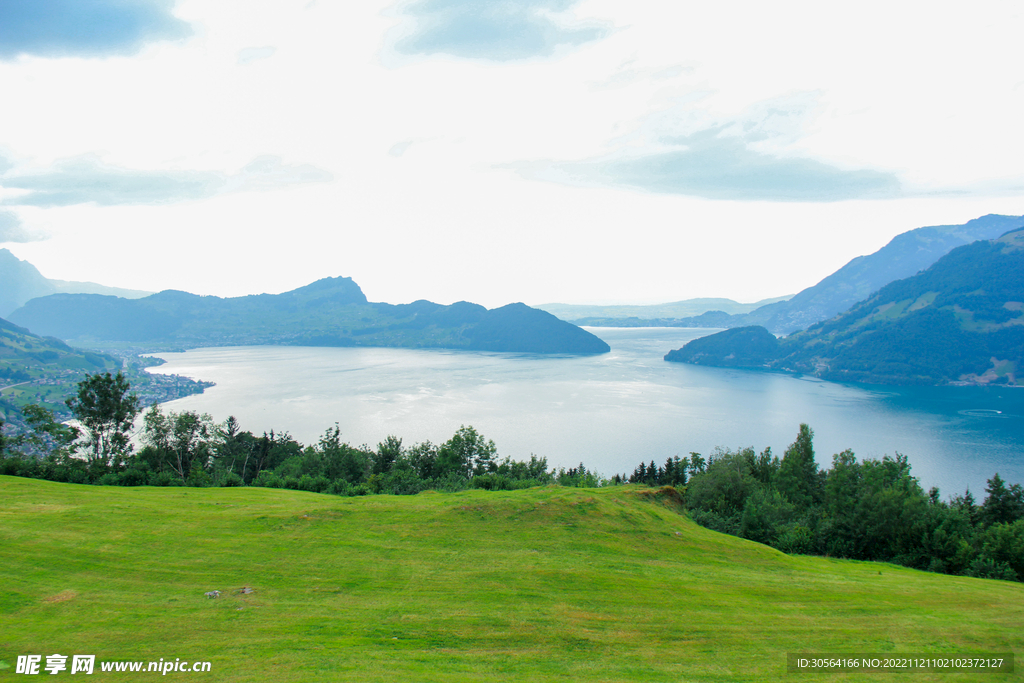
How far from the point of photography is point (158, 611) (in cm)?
1317

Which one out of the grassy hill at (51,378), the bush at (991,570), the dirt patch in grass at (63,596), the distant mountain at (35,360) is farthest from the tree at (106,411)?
the distant mountain at (35,360)

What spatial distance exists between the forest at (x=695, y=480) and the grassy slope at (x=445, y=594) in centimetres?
608

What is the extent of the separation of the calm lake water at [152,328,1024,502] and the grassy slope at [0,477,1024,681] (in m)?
59.4

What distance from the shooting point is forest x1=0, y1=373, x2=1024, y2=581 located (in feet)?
93.0

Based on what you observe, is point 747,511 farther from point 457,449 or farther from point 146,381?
point 146,381

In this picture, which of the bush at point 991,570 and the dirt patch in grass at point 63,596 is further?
the bush at point 991,570

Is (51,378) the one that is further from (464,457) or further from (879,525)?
(879,525)

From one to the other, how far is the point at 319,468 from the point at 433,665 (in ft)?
134

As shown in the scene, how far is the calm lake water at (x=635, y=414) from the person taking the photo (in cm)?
8750

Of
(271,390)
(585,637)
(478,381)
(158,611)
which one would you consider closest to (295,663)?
(158,611)

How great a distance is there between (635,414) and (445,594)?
105655 mm

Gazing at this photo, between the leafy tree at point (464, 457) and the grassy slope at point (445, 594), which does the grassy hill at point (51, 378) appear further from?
the grassy slope at point (445, 594)

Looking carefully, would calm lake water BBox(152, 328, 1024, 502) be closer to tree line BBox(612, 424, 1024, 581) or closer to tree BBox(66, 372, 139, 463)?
tree line BBox(612, 424, 1024, 581)

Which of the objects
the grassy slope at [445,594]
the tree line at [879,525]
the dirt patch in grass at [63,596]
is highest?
the dirt patch in grass at [63,596]
